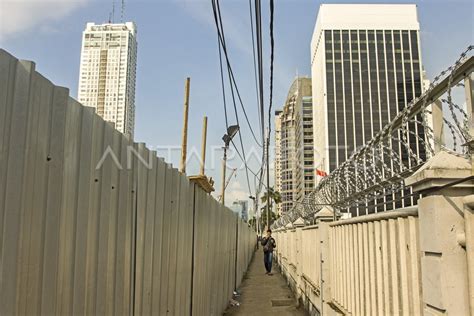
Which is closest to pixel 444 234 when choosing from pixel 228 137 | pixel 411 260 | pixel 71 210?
pixel 411 260

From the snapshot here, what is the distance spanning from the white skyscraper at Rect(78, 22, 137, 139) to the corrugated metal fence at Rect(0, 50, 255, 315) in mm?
4907

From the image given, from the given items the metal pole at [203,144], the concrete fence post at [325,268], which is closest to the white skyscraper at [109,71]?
the metal pole at [203,144]

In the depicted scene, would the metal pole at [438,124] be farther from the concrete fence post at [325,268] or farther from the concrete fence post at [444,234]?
the concrete fence post at [325,268]

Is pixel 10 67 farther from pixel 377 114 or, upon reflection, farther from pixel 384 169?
pixel 377 114

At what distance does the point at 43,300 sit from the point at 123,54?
7.58 metres

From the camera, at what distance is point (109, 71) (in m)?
8.52

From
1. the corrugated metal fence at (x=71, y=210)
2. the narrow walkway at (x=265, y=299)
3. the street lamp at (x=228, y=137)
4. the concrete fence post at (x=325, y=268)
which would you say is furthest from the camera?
the street lamp at (x=228, y=137)

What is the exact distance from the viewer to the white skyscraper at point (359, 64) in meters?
66.9

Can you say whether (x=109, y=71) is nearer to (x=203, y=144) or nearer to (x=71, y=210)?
(x=203, y=144)

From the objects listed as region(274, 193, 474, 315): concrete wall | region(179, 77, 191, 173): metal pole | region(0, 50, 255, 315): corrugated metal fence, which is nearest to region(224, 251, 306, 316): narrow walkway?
region(179, 77, 191, 173): metal pole

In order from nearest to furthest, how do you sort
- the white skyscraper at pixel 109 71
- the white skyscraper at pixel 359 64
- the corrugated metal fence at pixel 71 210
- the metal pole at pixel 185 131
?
the corrugated metal fence at pixel 71 210
the white skyscraper at pixel 109 71
the metal pole at pixel 185 131
the white skyscraper at pixel 359 64

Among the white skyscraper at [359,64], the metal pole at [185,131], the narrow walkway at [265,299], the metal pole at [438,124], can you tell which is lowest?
the narrow walkway at [265,299]

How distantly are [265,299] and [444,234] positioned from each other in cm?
925

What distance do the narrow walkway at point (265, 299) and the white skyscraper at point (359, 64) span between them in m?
→ 48.5
